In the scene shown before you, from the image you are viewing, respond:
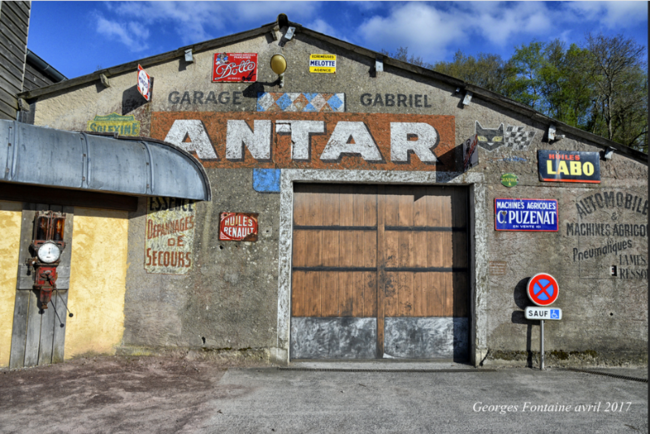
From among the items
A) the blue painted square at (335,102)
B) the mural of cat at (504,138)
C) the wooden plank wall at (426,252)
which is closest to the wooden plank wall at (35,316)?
the blue painted square at (335,102)

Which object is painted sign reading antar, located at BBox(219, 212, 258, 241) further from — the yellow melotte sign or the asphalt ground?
the yellow melotte sign

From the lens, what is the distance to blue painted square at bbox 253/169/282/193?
5785 mm

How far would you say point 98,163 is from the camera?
502 centimetres

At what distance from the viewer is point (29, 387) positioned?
4.43 metres

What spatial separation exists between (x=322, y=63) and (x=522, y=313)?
193 inches

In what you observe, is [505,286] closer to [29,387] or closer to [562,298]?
[562,298]

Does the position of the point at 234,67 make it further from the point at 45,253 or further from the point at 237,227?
the point at 45,253

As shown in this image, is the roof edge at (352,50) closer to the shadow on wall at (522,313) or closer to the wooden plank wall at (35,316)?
the wooden plank wall at (35,316)

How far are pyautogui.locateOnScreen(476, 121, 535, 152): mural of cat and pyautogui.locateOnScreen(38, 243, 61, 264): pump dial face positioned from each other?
6.32 m

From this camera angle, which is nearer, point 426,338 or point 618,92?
point 426,338

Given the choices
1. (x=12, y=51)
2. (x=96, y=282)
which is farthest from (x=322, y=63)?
(x=12, y=51)

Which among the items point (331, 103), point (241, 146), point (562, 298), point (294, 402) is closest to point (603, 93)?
point (562, 298)

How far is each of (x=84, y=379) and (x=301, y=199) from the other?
3.73 meters

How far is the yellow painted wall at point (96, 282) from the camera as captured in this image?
5398mm
